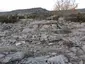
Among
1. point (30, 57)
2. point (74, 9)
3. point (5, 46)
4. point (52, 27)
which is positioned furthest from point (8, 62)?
point (74, 9)

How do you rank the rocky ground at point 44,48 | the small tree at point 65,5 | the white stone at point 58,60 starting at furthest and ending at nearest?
the small tree at point 65,5 < the rocky ground at point 44,48 < the white stone at point 58,60

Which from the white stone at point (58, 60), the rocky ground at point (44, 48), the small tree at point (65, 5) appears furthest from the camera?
the small tree at point (65, 5)

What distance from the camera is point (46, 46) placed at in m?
3.95

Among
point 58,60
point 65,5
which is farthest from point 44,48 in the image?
point 65,5

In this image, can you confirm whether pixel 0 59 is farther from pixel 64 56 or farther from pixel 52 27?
pixel 52 27

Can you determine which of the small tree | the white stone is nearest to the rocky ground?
the white stone

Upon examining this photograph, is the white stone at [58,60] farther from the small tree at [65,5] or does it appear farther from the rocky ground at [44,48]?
the small tree at [65,5]

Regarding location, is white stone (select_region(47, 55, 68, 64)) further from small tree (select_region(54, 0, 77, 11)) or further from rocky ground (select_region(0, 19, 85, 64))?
small tree (select_region(54, 0, 77, 11))

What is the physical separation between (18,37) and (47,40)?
850 millimetres

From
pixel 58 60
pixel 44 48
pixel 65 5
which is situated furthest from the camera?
pixel 65 5

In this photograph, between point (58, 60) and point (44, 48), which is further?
point (44, 48)

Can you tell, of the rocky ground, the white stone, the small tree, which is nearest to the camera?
the white stone

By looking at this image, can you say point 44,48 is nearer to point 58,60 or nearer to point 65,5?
point 58,60

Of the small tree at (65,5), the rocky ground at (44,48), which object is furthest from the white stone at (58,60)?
the small tree at (65,5)
